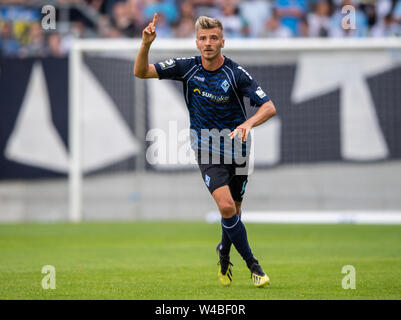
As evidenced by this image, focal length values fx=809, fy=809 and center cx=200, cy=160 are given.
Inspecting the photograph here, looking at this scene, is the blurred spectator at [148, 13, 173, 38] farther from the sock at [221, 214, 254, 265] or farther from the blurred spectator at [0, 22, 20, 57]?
the sock at [221, 214, 254, 265]

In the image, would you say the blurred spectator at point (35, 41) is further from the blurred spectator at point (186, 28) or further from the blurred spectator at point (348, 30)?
the blurred spectator at point (348, 30)

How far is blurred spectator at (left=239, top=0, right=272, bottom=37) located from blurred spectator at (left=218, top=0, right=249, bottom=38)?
7.5 inches

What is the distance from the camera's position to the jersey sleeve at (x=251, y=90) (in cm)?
786

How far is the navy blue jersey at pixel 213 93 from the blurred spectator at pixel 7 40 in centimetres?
1280

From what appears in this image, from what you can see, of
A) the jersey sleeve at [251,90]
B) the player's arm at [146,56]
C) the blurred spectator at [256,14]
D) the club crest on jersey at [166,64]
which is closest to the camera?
the player's arm at [146,56]

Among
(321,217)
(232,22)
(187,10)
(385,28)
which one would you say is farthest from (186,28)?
(321,217)

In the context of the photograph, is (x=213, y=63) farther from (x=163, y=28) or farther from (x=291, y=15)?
(x=163, y=28)

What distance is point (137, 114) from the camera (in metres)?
18.7

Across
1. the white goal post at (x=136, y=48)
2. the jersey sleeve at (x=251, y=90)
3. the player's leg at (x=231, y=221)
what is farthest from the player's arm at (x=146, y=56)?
the white goal post at (x=136, y=48)

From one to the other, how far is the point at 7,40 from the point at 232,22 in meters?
5.70

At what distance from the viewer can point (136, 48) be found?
18.4 meters
